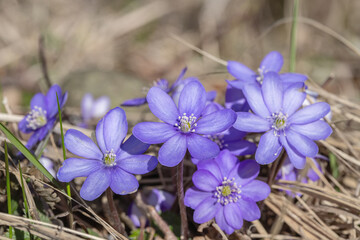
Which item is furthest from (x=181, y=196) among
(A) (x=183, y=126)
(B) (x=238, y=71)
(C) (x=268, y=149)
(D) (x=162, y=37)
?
(D) (x=162, y=37)

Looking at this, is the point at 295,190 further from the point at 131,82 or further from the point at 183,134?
the point at 131,82

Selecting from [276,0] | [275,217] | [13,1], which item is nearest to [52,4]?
[13,1]

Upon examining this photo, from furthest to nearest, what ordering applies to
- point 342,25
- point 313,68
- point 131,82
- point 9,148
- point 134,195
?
point 342,25 < point 313,68 < point 131,82 < point 134,195 < point 9,148

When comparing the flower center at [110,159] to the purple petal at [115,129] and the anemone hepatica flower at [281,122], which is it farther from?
the anemone hepatica flower at [281,122]

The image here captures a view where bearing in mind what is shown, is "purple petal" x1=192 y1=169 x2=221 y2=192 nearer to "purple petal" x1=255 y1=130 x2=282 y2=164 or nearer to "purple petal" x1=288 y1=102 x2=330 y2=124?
"purple petal" x1=255 y1=130 x2=282 y2=164

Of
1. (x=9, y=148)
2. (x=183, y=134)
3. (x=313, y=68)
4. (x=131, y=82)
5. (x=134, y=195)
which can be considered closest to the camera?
(x=183, y=134)

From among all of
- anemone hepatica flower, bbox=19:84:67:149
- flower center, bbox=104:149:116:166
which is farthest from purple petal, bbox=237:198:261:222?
anemone hepatica flower, bbox=19:84:67:149

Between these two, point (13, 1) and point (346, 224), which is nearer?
point (346, 224)

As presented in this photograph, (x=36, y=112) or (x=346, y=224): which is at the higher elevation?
(x=36, y=112)
